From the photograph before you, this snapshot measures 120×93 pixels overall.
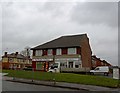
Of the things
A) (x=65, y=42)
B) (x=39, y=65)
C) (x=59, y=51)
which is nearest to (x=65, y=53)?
(x=59, y=51)

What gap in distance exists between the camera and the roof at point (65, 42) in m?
61.5

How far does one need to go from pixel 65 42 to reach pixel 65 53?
3422 mm

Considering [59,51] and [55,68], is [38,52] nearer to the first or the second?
→ [59,51]

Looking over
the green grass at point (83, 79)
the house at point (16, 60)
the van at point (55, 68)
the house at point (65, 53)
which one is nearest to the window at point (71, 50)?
the house at point (65, 53)

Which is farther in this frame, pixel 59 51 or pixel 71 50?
pixel 59 51

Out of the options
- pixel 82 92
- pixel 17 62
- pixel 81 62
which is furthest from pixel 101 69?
pixel 17 62

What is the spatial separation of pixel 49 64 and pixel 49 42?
6.79 meters

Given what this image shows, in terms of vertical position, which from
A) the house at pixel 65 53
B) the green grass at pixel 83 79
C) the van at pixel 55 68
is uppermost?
the house at pixel 65 53

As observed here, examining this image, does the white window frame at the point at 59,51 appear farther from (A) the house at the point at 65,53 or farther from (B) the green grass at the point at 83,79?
(B) the green grass at the point at 83,79

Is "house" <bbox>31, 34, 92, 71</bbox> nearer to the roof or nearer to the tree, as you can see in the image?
the roof

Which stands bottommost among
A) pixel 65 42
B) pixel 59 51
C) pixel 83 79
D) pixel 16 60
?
pixel 83 79

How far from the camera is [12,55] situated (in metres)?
111

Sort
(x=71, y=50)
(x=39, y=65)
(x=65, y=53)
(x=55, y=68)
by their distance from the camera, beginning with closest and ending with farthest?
(x=55, y=68)
(x=71, y=50)
(x=65, y=53)
(x=39, y=65)

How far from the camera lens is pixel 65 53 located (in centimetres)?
6184
